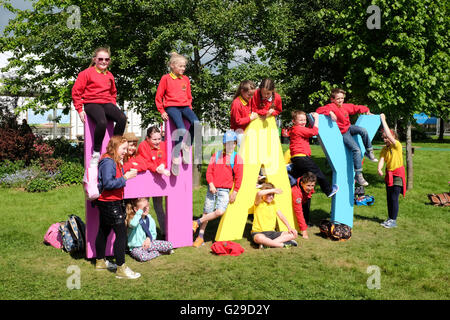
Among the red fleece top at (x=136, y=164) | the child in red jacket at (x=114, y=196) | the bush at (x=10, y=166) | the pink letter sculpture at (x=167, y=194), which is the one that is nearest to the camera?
the child in red jacket at (x=114, y=196)

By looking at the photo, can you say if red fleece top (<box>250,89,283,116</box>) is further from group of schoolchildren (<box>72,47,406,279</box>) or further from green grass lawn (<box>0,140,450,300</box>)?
green grass lawn (<box>0,140,450,300</box>)

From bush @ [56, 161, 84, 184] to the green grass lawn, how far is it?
442 centimetres

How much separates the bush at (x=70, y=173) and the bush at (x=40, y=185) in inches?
20.6

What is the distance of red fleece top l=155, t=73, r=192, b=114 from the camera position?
6031 millimetres

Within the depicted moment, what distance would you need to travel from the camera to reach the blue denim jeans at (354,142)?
7305 millimetres

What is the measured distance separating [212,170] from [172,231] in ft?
4.07

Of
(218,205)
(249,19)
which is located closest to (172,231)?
(218,205)

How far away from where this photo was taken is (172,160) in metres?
6.09

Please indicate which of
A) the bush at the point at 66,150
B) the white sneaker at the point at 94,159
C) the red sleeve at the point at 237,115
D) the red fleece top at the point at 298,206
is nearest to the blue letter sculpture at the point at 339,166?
the red fleece top at the point at 298,206

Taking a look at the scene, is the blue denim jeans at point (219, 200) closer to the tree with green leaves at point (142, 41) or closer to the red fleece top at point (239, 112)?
the red fleece top at point (239, 112)

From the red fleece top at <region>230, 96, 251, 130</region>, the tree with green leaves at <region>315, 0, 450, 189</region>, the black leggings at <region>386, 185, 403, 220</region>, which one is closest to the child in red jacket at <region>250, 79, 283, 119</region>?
the red fleece top at <region>230, 96, 251, 130</region>

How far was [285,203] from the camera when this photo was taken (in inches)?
264

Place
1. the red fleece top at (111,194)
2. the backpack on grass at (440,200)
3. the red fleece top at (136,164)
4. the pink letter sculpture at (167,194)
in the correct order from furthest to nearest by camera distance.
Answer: the backpack on grass at (440,200)
the red fleece top at (136,164)
the pink letter sculpture at (167,194)
the red fleece top at (111,194)
